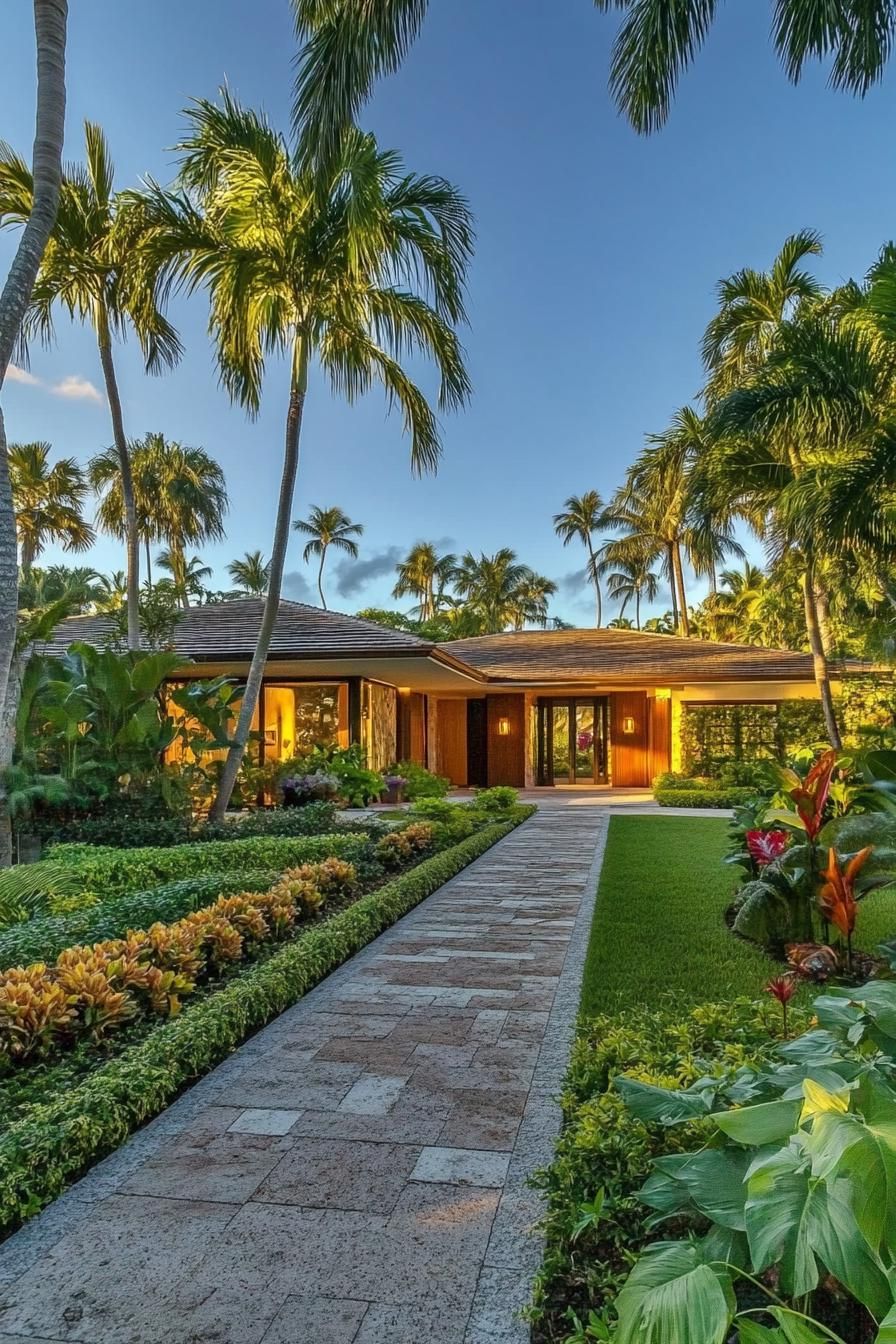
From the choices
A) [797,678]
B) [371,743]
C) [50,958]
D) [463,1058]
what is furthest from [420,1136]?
[797,678]

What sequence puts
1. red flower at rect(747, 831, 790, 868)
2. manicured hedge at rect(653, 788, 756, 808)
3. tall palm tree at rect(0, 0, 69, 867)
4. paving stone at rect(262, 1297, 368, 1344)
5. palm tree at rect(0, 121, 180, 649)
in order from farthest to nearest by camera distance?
manicured hedge at rect(653, 788, 756, 808) → palm tree at rect(0, 121, 180, 649) → tall palm tree at rect(0, 0, 69, 867) → red flower at rect(747, 831, 790, 868) → paving stone at rect(262, 1297, 368, 1344)

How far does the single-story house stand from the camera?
612 inches

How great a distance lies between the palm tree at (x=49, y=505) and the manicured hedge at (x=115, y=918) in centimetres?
2370

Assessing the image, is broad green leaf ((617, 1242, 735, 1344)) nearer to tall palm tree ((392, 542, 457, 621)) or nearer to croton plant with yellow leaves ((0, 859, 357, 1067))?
croton plant with yellow leaves ((0, 859, 357, 1067))

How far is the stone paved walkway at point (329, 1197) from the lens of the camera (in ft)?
6.73

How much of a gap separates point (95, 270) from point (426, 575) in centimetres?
3568

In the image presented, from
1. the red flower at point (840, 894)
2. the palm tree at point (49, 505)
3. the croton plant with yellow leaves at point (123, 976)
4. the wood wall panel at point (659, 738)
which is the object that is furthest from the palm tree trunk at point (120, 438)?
the palm tree at point (49, 505)

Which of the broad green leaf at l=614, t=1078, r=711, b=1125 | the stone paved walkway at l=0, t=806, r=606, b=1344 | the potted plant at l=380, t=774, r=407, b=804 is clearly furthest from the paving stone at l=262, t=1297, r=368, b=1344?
the potted plant at l=380, t=774, r=407, b=804

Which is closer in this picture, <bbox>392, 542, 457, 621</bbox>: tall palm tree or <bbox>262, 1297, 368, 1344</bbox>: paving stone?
<bbox>262, 1297, 368, 1344</bbox>: paving stone

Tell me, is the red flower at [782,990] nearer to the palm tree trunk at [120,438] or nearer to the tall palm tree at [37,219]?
the tall palm tree at [37,219]

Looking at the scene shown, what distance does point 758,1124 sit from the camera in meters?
1.58

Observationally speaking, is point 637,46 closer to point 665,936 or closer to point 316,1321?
point 665,936

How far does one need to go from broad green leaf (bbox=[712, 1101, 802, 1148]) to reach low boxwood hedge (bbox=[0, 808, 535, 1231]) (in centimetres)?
220

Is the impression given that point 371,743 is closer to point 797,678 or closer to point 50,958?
point 797,678
